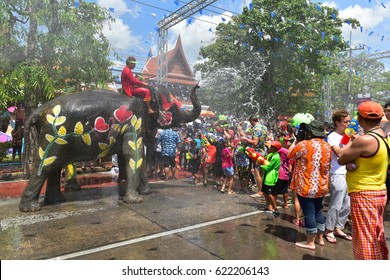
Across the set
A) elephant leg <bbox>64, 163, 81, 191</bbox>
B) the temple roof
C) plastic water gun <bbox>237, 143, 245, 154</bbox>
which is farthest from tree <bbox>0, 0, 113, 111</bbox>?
the temple roof

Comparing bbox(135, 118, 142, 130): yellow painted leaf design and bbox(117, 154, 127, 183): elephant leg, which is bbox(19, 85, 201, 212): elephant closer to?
bbox(135, 118, 142, 130): yellow painted leaf design

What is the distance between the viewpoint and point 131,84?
19.2ft

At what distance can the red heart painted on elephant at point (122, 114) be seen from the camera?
18.0 feet

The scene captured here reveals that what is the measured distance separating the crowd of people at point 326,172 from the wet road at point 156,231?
0.35 m

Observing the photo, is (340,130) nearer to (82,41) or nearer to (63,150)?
(63,150)

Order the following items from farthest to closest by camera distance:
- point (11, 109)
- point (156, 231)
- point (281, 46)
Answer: point (281, 46) < point (11, 109) < point (156, 231)

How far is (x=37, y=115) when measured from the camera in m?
5.17

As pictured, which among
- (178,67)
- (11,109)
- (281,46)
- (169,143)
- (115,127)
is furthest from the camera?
(178,67)

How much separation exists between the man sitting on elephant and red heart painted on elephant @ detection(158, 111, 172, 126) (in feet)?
1.80

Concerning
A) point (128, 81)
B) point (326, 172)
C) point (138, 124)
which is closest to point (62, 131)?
point (138, 124)

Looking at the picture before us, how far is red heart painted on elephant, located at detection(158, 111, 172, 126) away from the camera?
6.34 metres

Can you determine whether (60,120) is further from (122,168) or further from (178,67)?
(178,67)

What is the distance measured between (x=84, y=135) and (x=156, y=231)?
2178 mm
